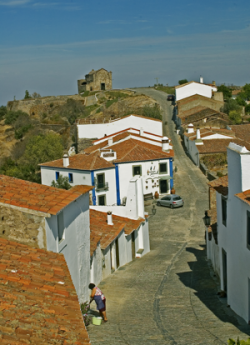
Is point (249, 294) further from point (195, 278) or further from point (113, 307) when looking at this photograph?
point (195, 278)

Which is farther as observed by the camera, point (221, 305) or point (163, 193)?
point (163, 193)

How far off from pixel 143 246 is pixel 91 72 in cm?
7591

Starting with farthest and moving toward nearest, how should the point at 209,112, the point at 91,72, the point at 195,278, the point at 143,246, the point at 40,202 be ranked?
the point at 91,72 → the point at 209,112 → the point at 143,246 → the point at 195,278 → the point at 40,202

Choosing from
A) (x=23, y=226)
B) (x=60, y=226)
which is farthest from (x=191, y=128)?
(x=23, y=226)

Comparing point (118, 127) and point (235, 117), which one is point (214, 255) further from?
point (235, 117)

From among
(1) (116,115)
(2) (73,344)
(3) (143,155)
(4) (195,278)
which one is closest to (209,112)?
(1) (116,115)

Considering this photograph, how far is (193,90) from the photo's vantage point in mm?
75562

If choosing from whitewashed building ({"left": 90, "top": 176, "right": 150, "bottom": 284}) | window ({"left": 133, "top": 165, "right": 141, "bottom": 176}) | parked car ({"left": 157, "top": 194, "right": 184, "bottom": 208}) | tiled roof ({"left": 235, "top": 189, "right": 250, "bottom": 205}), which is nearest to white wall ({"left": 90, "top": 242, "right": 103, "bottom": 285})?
whitewashed building ({"left": 90, "top": 176, "right": 150, "bottom": 284})

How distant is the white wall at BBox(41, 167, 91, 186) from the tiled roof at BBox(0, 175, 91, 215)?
84.6ft

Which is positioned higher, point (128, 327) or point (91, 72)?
point (91, 72)

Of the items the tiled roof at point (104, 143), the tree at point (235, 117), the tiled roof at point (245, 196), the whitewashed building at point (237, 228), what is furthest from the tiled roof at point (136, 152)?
the tiled roof at point (245, 196)

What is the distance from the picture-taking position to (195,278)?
17.5 metres

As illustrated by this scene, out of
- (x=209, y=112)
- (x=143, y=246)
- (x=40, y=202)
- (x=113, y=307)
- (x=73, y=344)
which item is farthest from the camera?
(x=209, y=112)

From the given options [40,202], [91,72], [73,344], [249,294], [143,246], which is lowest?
[143,246]
